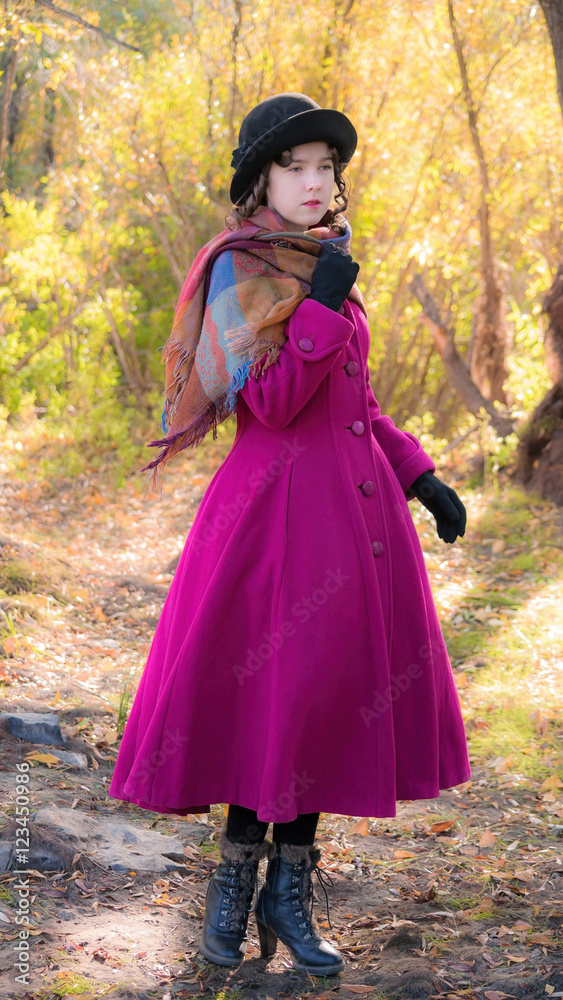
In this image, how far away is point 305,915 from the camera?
2014mm

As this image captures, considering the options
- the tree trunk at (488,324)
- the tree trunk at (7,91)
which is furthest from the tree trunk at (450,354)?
the tree trunk at (7,91)

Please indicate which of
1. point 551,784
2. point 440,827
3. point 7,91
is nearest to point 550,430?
point 551,784

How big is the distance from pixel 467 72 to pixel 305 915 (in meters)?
6.24

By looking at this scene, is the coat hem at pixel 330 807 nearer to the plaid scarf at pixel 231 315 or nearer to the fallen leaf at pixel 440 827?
the plaid scarf at pixel 231 315

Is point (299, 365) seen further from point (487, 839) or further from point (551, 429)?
point (551, 429)

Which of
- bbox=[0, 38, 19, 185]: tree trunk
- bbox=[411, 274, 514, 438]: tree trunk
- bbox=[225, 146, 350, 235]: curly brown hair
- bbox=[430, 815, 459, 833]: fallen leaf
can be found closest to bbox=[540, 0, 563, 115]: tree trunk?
bbox=[225, 146, 350, 235]: curly brown hair

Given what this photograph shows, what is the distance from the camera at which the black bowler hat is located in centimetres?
195

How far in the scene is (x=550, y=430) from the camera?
19.9 feet

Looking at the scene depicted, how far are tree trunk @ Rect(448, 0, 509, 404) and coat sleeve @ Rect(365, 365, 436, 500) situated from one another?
5.14 m

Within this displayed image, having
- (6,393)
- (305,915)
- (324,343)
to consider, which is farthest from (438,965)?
(6,393)

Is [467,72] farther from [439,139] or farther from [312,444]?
[312,444]

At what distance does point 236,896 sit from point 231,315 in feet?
4.30

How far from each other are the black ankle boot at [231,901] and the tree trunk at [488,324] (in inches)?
232

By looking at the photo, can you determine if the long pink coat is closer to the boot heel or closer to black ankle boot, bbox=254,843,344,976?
black ankle boot, bbox=254,843,344,976
